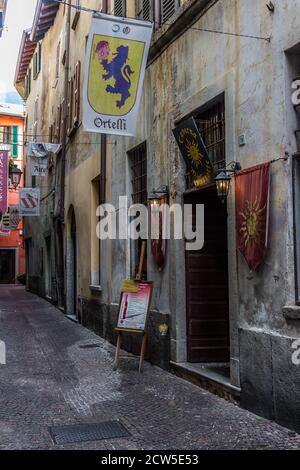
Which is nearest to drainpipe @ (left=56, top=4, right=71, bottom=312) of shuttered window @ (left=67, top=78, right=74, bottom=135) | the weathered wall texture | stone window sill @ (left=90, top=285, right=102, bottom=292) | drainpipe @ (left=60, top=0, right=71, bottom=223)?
drainpipe @ (left=60, top=0, right=71, bottom=223)

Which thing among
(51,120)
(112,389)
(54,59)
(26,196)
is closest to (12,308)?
(26,196)

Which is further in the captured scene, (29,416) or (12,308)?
(12,308)

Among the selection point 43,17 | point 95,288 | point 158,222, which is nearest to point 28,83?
point 43,17

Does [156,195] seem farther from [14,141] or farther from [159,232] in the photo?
[14,141]

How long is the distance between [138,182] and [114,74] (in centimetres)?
283

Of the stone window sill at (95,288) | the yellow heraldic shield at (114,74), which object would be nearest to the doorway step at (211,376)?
the yellow heraldic shield at (114,74)

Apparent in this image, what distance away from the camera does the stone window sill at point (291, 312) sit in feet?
16.9

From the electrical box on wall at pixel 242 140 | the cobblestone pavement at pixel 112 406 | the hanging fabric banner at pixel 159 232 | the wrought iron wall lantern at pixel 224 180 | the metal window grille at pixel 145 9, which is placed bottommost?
the cobblestone pavement at pixel 112 406

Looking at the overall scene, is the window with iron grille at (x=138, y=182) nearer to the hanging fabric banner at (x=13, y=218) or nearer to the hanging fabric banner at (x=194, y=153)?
the hanging fabric banner at (x=194, y=153)

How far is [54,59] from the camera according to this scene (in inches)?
802

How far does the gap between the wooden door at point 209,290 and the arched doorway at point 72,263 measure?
28.3ft

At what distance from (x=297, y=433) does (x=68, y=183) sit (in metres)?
12.6

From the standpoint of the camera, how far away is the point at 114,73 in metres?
7.63
